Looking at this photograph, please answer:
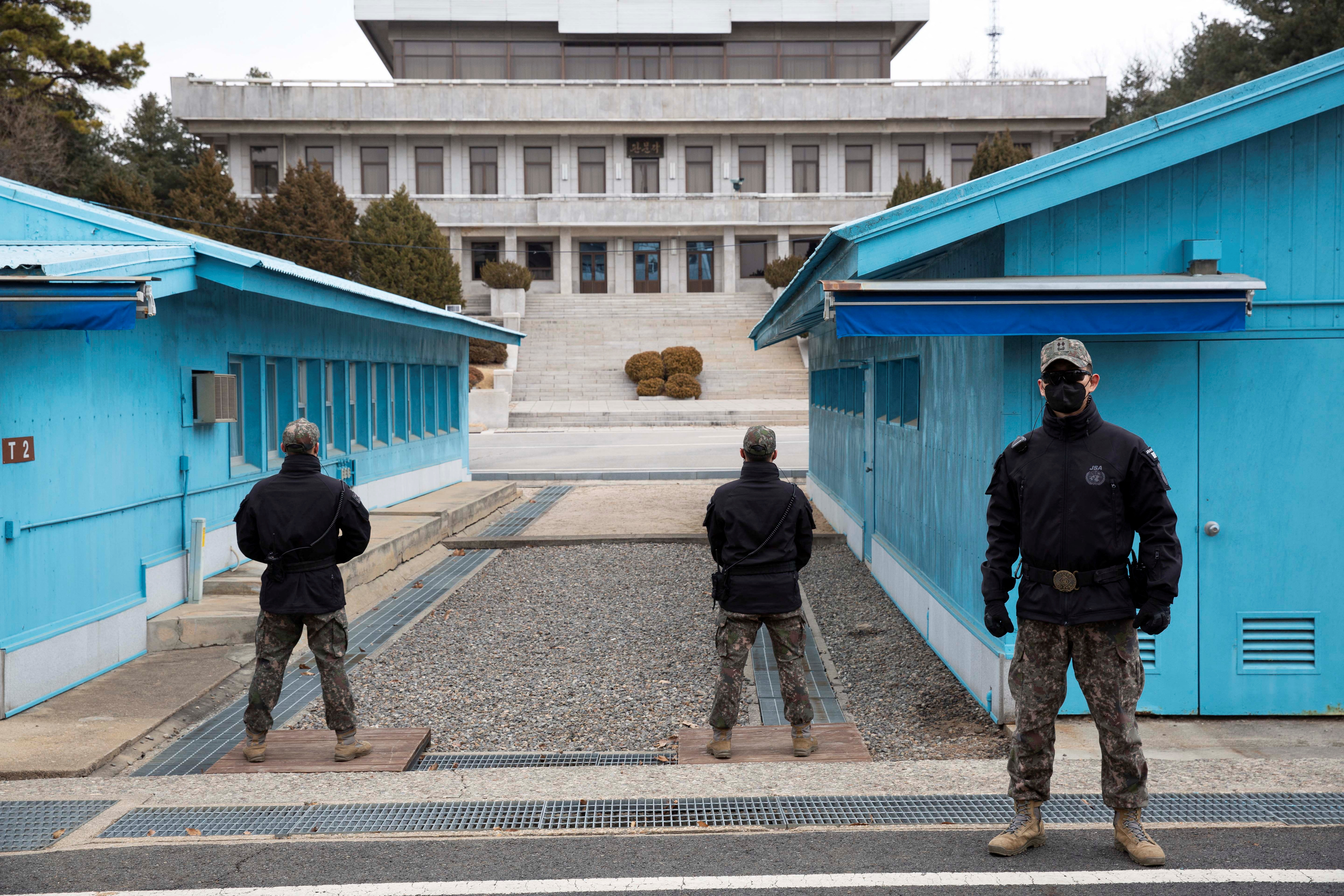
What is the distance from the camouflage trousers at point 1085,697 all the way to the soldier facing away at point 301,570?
3.52 meters

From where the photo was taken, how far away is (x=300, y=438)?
610cm

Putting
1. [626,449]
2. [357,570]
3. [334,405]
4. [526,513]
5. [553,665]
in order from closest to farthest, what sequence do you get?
1. [553,665]
2. [357,570]
3. [334,405]
4. [526,513]
5. [626,449]

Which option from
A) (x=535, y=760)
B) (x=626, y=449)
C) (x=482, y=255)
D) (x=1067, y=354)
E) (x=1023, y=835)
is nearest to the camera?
(x=1067, y=354)

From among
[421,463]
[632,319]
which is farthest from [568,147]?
[421,463]

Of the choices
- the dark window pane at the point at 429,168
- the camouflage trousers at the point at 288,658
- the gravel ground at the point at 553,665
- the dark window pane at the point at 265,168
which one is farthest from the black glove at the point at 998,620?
the dark window pane at the point at 265,168

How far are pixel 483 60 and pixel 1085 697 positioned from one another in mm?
62041

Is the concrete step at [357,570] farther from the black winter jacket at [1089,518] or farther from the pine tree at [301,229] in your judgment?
the pine tree at [301,229]

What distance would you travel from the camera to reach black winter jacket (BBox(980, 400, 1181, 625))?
14.2ft

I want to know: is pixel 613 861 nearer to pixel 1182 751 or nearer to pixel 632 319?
pixel 1182 751

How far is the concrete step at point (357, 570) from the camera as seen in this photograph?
880 centimetres

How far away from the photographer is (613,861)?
4.49 m

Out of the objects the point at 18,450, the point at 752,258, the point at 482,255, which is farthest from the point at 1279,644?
the point at 482,255

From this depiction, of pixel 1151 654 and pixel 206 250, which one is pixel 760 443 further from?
pixel 206 250

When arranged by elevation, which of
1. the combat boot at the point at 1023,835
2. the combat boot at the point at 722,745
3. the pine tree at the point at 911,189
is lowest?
the combat boot at the point at 722,745
